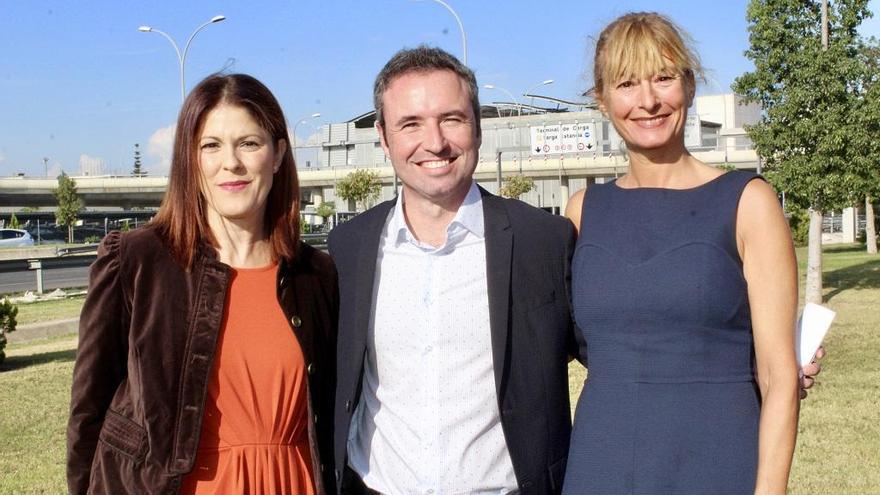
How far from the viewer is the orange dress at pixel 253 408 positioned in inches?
114

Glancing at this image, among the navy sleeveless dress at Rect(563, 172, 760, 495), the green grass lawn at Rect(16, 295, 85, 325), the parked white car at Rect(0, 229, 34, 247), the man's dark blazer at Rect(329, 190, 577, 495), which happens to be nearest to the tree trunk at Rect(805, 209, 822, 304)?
the green grass lawn at Rect(16, 295, 85, 325)

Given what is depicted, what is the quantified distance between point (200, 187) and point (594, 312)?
129 centimetres

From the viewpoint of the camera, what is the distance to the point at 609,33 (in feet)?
9.77

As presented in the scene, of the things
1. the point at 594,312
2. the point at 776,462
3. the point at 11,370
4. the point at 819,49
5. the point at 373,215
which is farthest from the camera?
the point at 819,49

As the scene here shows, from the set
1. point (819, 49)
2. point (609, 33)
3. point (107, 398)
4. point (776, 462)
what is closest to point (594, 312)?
point (776, 462)

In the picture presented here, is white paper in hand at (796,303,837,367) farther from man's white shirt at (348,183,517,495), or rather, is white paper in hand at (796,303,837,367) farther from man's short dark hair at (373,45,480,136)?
man's short dark hair at (373,45,480,136)

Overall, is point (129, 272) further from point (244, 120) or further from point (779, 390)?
point (779, 390)

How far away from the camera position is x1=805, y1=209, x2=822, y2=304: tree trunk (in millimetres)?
18270

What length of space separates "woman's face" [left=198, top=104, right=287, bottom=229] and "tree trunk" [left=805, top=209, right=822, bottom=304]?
54.6 ft

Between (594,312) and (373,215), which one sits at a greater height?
(373,215)

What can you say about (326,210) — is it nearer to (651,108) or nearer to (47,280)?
(47,280)

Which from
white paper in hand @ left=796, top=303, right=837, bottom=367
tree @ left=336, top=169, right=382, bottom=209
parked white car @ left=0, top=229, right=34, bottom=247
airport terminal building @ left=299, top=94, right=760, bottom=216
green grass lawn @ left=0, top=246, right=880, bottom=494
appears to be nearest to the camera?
white paper in hand @ left=796, top=303, right=837, bottom=367

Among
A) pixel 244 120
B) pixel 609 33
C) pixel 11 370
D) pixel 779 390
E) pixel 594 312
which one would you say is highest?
pixel 609 33

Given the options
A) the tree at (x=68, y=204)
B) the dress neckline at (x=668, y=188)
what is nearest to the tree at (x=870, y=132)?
the dress neckline at (x=668, y=188)
